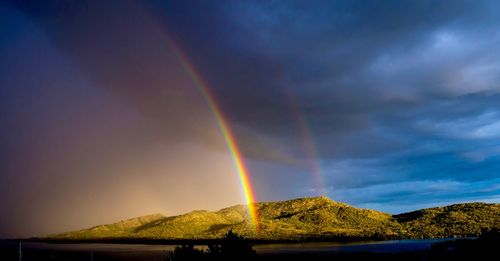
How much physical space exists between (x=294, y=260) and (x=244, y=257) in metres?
64.4

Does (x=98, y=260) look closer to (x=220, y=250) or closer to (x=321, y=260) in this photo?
(x=321, y=260)

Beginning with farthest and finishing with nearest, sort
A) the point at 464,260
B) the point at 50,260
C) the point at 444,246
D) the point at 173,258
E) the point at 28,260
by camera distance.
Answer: the point at 28,260, the point at 50,260, the point at 444,246, the point at 173,258, the point at 464,260

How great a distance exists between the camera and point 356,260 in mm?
108125

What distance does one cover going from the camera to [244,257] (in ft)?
218

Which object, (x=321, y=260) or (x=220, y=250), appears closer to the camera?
(x=220, y=250)

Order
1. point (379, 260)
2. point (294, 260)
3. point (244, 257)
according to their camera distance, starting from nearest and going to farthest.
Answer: point (244, 257)
point (379, 260)
point (294, 260)

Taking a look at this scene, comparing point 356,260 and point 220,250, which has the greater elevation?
point 220,250

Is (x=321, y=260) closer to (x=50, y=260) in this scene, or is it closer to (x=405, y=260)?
(x=405, y=260)

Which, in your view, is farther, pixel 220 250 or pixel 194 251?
pixel 194 251

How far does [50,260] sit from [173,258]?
88.4m

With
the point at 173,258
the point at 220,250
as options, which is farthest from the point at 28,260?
the point at 220,250

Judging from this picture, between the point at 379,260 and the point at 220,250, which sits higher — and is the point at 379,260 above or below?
below

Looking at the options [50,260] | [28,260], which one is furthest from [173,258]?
[28,260]

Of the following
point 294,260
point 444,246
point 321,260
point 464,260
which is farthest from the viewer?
point 294,260
